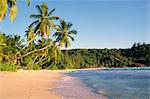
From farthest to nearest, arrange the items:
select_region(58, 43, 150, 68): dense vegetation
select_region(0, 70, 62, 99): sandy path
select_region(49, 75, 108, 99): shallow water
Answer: select_region(58, 43, 150, 68): dense vegetation → select_region(49, 75, 108, 99): shallow water → select_region(0, 70, 62, 99): sandy path

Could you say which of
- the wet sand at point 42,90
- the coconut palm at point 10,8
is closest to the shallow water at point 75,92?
the wet sand at point 42,90

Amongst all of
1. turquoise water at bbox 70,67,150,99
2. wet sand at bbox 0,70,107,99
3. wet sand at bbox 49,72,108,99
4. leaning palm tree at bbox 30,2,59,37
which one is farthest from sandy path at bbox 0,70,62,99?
leaning palm tree at bbox 30,2,59,37

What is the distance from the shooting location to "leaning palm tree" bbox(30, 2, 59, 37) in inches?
1217

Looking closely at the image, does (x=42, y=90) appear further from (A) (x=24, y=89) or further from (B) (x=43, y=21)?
(B) (x=43, y=21)

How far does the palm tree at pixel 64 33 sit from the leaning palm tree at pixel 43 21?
2643 millimetres

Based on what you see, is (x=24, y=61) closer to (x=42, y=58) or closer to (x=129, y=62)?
(x=42, y=58)

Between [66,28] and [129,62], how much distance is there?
41632mm

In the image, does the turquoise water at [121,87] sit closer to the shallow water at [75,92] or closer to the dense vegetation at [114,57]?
the shallow water at [75,92]

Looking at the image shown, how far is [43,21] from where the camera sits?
31578mm

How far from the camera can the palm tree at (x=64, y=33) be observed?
114 ft

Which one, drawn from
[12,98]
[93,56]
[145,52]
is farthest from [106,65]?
[12,98]

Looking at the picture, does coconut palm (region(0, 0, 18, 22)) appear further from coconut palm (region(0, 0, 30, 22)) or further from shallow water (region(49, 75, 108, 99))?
shallow water (region(49, 75, 108, 99))

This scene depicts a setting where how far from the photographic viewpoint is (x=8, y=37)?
35438 mm

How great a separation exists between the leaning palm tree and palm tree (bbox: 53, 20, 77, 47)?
8.67 feet
